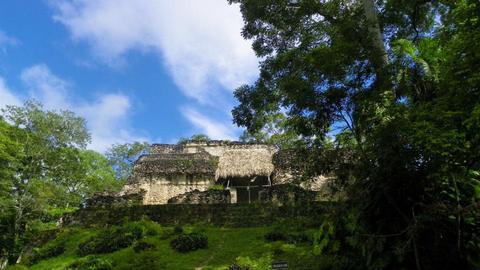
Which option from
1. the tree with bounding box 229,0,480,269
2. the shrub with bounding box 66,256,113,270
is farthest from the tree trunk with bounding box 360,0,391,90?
the shrub with bounding box 66,256,113,270

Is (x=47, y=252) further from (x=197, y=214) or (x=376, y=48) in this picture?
(x=376, y=48)

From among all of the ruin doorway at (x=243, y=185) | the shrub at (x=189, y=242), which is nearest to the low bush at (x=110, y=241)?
the shrub at (x=189, y=242)

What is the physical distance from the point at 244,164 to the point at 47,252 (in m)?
12.0

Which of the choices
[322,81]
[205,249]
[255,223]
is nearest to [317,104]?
[322,81]

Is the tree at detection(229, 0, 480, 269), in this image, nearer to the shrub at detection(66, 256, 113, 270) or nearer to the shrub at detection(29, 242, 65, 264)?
the shrub at detection(66, 256, 113, 270)

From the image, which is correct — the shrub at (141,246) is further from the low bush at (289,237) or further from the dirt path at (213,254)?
the low bush at (289,237)

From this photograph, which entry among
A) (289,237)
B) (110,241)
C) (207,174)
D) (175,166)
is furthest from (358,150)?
(175,166)

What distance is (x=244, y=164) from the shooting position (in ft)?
80.6

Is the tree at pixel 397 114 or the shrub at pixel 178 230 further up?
the tree at pixel 397 114

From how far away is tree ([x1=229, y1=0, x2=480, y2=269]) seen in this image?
7211 millimetres

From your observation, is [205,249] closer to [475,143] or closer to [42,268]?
[42,268]

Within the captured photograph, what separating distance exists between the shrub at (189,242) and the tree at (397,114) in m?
4.82

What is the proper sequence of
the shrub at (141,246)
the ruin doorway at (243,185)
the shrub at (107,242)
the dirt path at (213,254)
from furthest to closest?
the ruin doorway at (243,185), the shrub at (107,242), the shrub at (141,246), the dirt path at (213,254)

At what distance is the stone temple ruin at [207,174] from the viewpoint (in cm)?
2416
